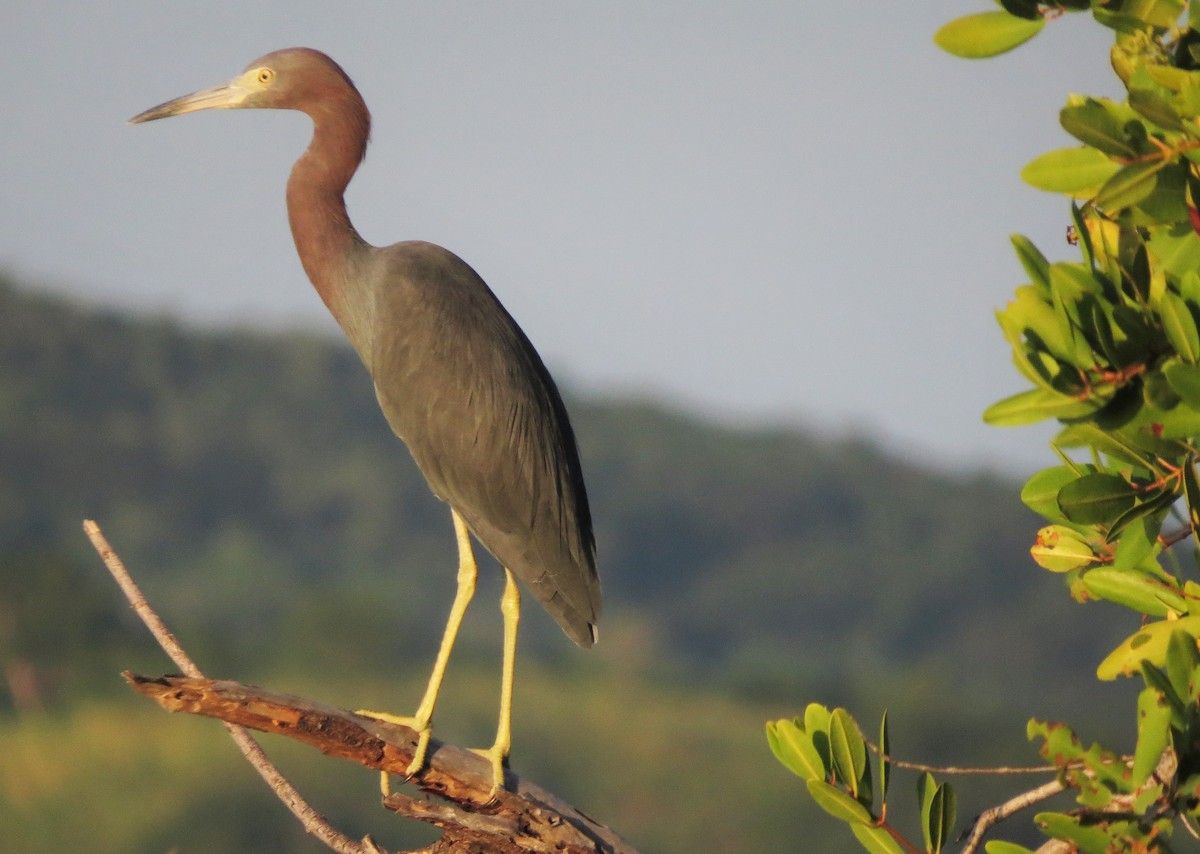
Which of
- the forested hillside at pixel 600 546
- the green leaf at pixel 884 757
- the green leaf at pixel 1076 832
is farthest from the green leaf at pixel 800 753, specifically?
the forested hillside at pixel 600 546

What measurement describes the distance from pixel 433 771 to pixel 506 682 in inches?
24.8

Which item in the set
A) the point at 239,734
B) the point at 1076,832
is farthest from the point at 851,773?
the point at 239,734

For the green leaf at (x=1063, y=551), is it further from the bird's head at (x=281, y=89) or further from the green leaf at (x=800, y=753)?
the bird's head at (x=281, y=89)

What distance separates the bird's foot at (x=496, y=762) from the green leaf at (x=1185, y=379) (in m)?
2.34

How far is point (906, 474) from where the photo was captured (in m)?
69.8

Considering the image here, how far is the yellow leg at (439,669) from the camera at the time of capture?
3.80m

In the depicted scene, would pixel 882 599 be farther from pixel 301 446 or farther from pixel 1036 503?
pixel 1036 503

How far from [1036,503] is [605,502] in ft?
189

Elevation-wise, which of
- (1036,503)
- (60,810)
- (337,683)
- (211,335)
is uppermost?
(1036,503)

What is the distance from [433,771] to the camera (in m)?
3.86

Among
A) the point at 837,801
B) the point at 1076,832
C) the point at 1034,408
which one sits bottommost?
the point at 837,801

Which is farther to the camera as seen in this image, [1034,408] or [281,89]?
[281,89]

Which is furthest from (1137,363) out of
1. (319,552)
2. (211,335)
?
(211,335)

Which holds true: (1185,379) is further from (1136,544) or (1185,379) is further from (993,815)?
(993,815)
